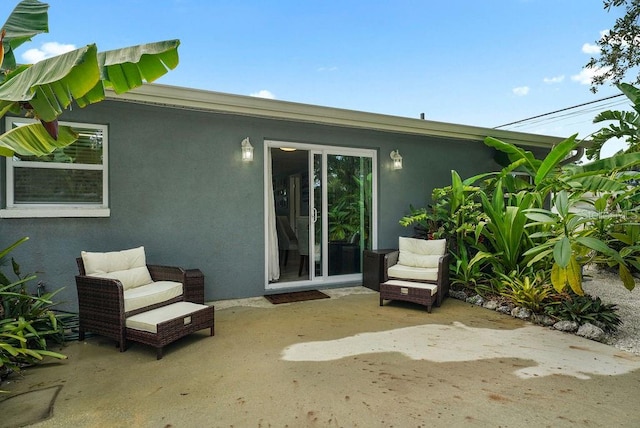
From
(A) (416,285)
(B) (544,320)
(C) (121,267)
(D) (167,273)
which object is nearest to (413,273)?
(A) (416,285)

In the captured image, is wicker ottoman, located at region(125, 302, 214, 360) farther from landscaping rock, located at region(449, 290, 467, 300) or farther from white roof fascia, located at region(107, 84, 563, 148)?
landscaping rock, located at region(449, 290, 467, 300)

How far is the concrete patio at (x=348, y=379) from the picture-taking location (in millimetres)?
2238

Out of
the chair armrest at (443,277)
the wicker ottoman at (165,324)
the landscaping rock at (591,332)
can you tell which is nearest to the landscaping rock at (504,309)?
the chair armrest at (443,277)

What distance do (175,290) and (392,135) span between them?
4468mm

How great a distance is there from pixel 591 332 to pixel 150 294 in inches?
185

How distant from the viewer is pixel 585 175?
3.61 meters

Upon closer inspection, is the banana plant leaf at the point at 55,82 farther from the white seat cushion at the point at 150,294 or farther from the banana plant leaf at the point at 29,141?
the white seat cushion at the point at 150,294

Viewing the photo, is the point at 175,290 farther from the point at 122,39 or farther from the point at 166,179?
the point at 122,39

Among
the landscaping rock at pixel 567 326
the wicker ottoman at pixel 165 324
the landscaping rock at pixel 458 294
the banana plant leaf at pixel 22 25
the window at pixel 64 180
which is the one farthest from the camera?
the landscaping rock at pixel 458 294

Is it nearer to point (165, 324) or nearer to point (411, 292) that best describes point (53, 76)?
point (165, 324)

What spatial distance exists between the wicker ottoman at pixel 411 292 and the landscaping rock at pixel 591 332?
1.59 meters

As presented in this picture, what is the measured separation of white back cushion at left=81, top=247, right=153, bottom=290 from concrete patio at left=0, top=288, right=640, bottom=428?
2.17ft

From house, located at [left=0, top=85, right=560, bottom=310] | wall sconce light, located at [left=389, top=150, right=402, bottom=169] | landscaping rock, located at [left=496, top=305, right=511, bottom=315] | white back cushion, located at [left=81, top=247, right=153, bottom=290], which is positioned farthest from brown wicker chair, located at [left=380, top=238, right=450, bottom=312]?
white back cushion, located at [left=81, top=247, right=153, bottom=290]

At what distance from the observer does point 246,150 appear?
201 inches
